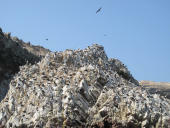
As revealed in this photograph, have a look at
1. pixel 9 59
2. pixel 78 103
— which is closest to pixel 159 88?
pixel 9 59

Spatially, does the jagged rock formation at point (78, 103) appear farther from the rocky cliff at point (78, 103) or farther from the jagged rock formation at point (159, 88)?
the jagged rock formation at point (159, 88)

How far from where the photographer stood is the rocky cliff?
84.9ft

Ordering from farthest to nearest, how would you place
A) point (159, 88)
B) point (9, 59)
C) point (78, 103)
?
point (159, 88), point (9, 59), point (78, 103)

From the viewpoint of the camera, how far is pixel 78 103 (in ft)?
90.0

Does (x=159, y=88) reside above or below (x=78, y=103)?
above

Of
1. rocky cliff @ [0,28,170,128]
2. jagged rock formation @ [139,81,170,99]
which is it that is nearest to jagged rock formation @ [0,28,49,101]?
rocky cliff @ [0,28,170,128]

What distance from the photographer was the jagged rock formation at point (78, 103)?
25.9 meters

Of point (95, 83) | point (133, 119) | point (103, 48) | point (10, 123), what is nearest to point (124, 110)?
point (133, 119)

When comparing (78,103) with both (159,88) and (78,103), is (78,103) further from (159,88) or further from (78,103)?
(159,88)

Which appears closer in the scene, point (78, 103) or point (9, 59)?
point (78, 103)

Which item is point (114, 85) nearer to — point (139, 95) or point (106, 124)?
point (139, 95)

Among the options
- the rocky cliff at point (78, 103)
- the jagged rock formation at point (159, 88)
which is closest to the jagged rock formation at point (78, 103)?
the rocky cliff at point (78, 103)

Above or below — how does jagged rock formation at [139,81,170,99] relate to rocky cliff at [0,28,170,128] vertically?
above

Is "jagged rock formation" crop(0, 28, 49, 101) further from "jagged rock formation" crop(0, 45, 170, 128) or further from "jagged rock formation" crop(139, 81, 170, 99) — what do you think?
"jagged rock formation" crop(139, 81, 170, 99)
